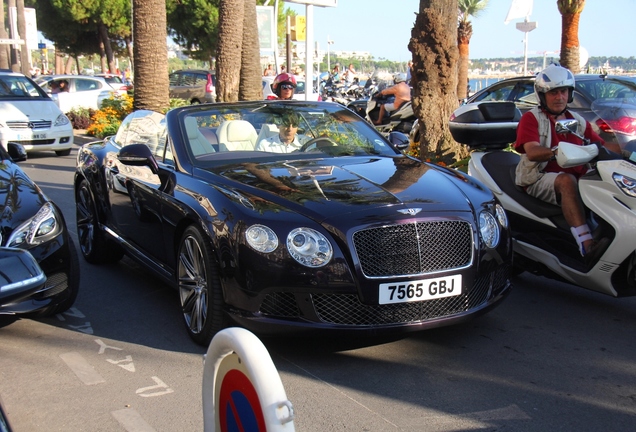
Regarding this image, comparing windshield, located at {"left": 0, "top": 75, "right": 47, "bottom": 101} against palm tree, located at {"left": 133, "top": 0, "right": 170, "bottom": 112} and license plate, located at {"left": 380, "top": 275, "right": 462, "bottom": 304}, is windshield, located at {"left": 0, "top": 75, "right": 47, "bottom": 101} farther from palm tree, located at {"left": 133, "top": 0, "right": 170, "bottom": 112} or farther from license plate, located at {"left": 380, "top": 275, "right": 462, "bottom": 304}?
license plate, located at {"left": 380, "top": 275, "right": 462, "bottom": 304}

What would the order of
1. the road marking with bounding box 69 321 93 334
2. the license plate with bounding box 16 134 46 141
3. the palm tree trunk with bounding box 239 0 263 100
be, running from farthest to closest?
1. the palm tree trunk with bounding box 239 0 263 100
2. the license plate with bounding box 16 134 46 141
3. the road marking with bounding box 69 321 93 334

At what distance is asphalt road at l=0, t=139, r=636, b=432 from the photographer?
12.7 feet

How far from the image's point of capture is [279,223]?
4.41 metres

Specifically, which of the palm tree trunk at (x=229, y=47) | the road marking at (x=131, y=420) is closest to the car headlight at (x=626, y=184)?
the road marking at (x=131, y=420)

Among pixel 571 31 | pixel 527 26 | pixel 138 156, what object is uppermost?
pixel 527 26

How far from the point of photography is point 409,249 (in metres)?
4.42

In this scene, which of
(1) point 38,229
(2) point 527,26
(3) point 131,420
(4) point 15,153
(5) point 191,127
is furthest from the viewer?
(2) point 527,26

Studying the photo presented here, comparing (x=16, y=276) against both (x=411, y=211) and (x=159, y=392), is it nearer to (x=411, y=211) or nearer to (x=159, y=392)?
(x=159, y=392)

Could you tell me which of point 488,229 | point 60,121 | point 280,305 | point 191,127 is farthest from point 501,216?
point 60,121

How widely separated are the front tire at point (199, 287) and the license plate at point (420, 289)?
1.00 meters

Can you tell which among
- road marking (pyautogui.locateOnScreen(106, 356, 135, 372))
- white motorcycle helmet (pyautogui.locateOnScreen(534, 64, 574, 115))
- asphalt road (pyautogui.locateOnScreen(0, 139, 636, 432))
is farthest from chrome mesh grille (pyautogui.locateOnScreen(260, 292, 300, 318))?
white motorcycle helmet (pyautogui.locateOnScreen(534, 64, 574, 115))

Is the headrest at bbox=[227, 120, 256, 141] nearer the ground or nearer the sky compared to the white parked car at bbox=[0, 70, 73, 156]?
nearer the sky

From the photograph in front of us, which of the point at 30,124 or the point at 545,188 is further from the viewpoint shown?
the point at 30,124

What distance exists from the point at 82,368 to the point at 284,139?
2340mm
